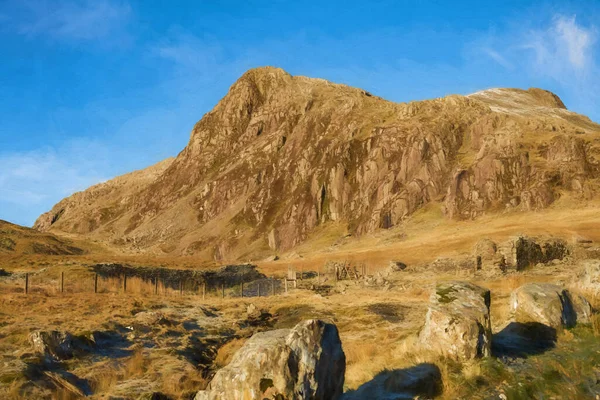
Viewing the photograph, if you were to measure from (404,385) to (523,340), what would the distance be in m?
4.87

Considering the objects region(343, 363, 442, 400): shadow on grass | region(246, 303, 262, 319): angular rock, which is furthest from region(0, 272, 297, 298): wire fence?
region(343, 363, 442, 400): shadow on grass

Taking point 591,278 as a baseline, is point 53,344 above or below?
below

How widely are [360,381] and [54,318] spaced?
62.1ft

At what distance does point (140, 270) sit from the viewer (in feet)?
196

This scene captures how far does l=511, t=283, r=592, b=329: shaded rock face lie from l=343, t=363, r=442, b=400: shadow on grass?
5.00 metres

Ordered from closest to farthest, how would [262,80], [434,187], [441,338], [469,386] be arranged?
[469,386]
[441,338]
[434,187]
[262,80]

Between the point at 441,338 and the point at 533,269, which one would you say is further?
the point at 533,269

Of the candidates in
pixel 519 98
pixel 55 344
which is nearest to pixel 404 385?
pixel 55 344

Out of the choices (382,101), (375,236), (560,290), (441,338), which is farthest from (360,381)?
(382,101)

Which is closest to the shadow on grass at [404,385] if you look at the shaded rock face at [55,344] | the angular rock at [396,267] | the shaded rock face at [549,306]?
the shaded rock face at [549,306]

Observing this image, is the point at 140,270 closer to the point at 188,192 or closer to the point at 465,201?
the point at 465,201

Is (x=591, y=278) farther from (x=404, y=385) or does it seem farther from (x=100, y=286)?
(x=100, y=286)

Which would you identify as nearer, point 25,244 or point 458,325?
point 458,325

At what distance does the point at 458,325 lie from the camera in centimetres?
1144
